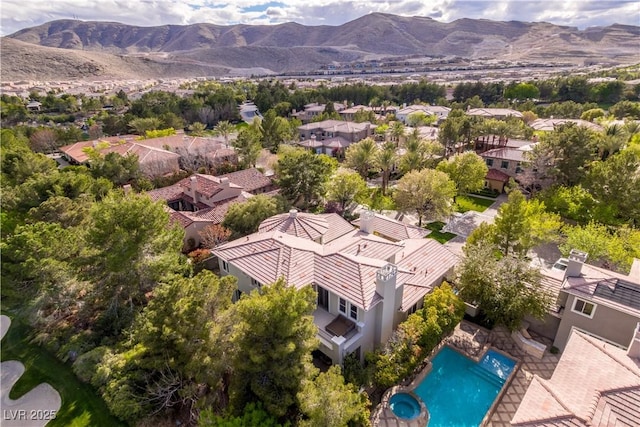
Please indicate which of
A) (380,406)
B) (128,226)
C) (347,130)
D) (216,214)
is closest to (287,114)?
(347,130)

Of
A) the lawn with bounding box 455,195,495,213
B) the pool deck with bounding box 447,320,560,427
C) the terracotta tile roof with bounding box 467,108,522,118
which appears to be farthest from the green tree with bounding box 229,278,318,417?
the terracotta tile roof with bounding box 467,108,522,118

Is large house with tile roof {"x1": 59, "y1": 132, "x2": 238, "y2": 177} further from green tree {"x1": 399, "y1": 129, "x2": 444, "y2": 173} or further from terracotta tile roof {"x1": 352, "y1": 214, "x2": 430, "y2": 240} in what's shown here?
terracotta tile roof {"x1": 352, "y1": 214, "x2": 430, "y2": 240}

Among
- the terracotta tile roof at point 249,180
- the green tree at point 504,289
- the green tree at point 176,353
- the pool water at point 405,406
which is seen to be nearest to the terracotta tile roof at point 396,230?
the green tree at point 504,289

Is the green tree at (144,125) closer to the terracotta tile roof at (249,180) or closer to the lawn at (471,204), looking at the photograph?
the terracotta tile roof at (249,180)

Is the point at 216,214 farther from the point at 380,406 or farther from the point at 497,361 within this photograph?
the point at 497,361

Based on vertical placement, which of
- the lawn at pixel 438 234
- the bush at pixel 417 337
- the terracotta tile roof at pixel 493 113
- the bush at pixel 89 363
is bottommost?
the lawn at pixel 438 234

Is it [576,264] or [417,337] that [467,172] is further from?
[417,337]

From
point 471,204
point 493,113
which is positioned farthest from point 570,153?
point 493,113
